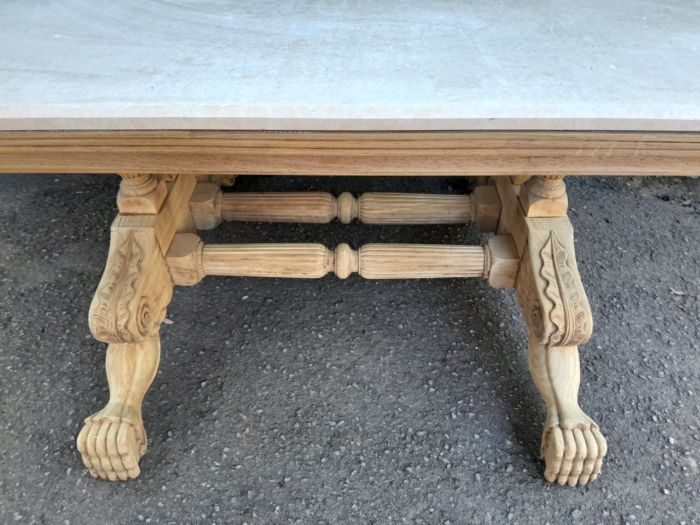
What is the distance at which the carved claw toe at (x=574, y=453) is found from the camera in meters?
1.16

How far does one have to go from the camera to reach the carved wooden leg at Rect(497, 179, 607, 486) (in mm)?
1168

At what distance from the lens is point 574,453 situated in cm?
116

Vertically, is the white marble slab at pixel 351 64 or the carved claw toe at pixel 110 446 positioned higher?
the white marble slab at pixel 351 64

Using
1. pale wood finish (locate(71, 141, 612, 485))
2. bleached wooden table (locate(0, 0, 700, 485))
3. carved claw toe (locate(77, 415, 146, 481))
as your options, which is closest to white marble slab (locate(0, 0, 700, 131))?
bleached wooden table (locate(0, 0, 700, 485))

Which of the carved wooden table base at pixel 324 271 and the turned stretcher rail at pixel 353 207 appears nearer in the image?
the carved wooden table base at pixel 324 271

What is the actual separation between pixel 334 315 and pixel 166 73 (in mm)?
836

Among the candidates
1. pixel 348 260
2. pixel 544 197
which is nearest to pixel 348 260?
pixel 348 260

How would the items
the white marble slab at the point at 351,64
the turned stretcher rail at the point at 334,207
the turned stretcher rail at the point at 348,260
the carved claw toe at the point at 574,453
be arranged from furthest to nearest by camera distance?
the turned stretcher rail at the point at 334,207, the turned stretcher rail at the point at 348,260, the carved claw toe at the point at 574,453, the white marble slab at the point at 351,64

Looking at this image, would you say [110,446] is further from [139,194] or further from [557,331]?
[557,331]

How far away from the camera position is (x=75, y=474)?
126 cm

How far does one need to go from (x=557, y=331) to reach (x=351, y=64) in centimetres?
65

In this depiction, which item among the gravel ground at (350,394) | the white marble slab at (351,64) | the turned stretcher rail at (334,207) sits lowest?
the gravel ground at (350,394)

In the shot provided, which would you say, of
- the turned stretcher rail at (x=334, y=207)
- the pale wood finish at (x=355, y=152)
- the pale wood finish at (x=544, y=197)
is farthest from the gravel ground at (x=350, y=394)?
the pale wood finish at (x=355, y=152)

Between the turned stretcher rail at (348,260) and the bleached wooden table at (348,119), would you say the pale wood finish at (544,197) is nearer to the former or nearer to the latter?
the bleached wooden table at (348,119)
